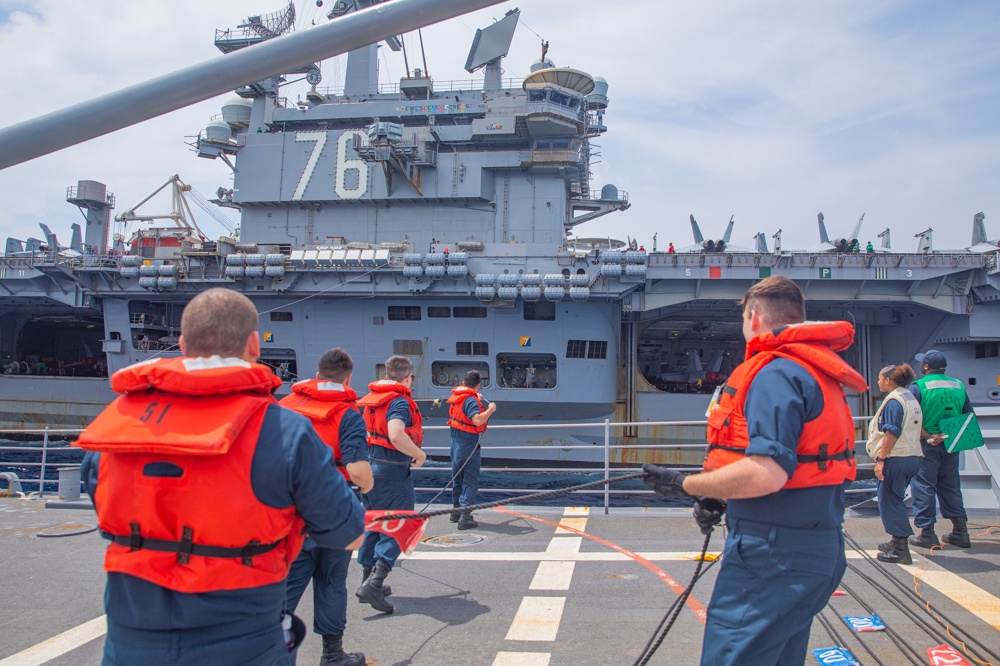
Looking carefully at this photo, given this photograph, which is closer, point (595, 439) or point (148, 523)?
point (148, 523)

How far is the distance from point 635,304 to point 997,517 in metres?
12.4

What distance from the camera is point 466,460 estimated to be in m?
7.58

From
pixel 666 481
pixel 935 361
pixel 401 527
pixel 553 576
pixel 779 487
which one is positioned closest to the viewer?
pixel 779 487

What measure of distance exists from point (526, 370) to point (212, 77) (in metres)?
17.8

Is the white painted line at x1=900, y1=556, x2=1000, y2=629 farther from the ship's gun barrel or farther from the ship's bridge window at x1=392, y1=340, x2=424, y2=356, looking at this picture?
the ship's bridge window at x1=392, y1=340, x2=424, y2=356

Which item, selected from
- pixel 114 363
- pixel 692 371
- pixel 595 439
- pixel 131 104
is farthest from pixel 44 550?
pixel 692 371

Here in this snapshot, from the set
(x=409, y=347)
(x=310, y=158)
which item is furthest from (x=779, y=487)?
(x=310, y=158)

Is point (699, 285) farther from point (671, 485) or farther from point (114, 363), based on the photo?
point (114, 363)

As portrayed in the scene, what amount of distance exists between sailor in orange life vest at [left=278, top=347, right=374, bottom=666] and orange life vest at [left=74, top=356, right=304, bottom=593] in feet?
5.13

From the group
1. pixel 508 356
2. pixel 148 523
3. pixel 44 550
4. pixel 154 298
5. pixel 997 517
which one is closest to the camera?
pixel 148 523

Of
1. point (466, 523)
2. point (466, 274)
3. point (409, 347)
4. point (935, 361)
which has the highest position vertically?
point (466, 274)

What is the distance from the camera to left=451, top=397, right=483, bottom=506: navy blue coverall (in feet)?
24.8

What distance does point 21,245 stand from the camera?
85.5 feet

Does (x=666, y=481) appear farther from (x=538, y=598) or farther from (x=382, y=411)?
(x=382, y=411)
